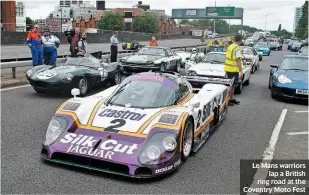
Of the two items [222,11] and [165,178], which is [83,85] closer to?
[165,178]

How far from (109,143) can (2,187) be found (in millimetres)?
1396

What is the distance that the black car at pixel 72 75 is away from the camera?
9.96 meters

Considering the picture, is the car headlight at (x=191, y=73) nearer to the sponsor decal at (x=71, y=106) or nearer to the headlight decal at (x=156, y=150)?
the sponsor decal at (x=71, y=106)

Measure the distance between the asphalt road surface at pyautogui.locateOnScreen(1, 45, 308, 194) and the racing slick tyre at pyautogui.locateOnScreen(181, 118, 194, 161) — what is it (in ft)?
0.45

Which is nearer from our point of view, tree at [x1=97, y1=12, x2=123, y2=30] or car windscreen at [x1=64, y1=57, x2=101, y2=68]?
car windscreen at [x1=64, y1=57, x2=101, y2=68]

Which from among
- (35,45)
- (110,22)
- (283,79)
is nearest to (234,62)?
(283,79)

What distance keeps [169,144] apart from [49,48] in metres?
10.2

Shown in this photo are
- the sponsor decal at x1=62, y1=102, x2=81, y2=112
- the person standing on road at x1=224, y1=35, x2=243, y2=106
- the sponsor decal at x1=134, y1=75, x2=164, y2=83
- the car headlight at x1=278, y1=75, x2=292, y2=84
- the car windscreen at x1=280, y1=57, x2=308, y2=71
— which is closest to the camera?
the sponsor decal at x1=62, y1=102, x2=81, y2=112

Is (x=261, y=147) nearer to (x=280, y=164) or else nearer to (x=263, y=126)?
(x=280, y=164)

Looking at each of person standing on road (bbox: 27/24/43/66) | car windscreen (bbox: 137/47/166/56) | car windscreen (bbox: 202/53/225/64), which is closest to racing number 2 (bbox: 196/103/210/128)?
car windscreen (bbox: 202/53/225/64)

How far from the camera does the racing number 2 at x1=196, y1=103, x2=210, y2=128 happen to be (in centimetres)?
621

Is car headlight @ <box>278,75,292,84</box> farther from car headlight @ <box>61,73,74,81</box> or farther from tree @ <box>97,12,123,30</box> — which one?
tree @ <box>97,12,123,30</box>

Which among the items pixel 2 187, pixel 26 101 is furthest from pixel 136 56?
pixel 2 187

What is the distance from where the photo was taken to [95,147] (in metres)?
5.05
